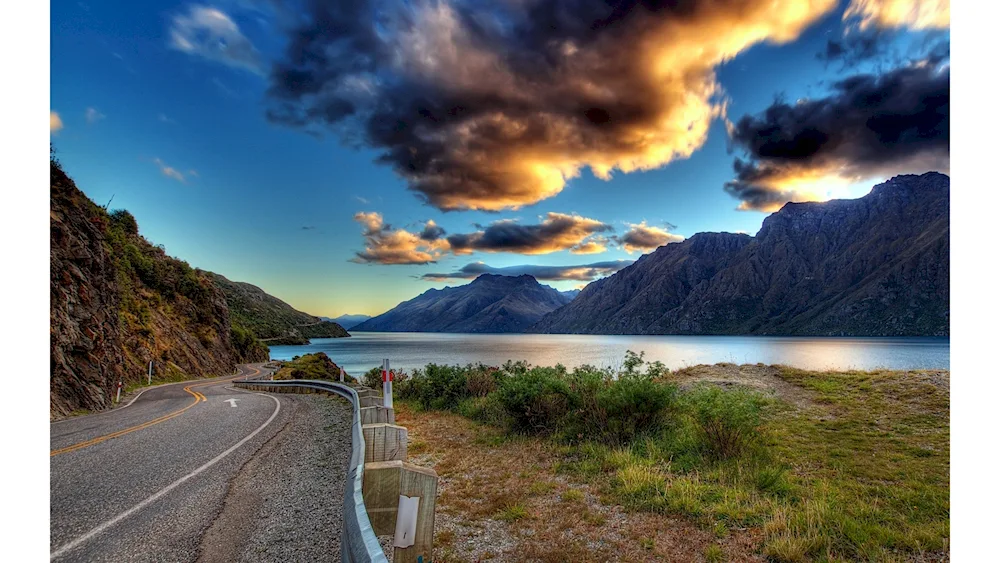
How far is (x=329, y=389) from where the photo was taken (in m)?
17.7

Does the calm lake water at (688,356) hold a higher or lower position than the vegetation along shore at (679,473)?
lower

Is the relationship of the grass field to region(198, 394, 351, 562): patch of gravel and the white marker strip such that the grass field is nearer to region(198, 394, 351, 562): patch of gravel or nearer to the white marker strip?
region(198, 394, 351, 562): patch of gravel

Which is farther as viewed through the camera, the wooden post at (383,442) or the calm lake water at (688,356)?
the calm lake water at (688,356)

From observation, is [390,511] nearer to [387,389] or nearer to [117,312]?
[387,389]

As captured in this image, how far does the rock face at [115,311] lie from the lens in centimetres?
1475

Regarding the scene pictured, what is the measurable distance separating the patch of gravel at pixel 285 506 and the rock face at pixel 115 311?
10531mm

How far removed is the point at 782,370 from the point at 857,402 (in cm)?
710

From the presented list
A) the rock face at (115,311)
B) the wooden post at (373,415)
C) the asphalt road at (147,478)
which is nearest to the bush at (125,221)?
the rock face at (115,311)

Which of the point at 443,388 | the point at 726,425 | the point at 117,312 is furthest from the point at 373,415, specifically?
the point at 117,312

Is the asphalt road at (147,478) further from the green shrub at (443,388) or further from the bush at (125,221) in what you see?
the bush at (125,221)

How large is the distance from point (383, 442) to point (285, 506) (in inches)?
57.2

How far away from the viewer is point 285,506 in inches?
205

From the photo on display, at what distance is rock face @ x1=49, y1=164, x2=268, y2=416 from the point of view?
14754mm

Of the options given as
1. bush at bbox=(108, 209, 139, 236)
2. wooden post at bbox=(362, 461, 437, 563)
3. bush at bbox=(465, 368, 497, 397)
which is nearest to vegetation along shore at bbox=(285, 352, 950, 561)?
bush at bbox=(465, 368, 497, 397)
